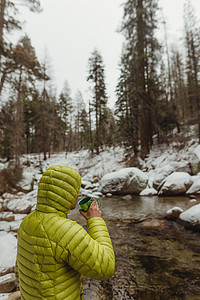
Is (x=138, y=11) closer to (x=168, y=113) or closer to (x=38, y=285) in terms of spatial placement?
(x=168, y=113)

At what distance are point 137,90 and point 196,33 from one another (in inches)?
379

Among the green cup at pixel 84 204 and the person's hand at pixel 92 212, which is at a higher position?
the green cup at pixel 84 204

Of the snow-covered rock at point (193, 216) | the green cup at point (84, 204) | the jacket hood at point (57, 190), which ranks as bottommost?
the snow-covered rock at point (193, 216)

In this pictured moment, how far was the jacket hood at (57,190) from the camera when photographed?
120 centimetres

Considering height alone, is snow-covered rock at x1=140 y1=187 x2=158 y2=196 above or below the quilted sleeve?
below

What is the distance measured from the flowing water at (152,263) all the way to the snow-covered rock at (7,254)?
1.37m

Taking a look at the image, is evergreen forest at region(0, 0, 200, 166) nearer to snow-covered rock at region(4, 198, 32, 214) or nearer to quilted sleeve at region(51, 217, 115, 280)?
snow-covered rock at region(4, 198, 32, 214)

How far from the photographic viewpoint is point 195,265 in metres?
3.35

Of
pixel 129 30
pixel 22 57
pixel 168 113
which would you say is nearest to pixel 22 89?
pixel 22 57

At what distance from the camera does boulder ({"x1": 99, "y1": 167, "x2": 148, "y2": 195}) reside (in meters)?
10.9

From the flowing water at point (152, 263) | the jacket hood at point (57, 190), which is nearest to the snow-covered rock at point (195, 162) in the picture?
the flowing water at point (152, 263)

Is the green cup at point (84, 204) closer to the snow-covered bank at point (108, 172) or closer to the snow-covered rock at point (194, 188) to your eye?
the snow-covered bank at point (108, 172)

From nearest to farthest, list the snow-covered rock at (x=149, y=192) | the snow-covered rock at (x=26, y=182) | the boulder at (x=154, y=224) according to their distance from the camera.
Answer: the boulder at (x=154, y=224), the snow-covered rock at (x=149, y=192), the snow-covered rock at (x=26, y=182)

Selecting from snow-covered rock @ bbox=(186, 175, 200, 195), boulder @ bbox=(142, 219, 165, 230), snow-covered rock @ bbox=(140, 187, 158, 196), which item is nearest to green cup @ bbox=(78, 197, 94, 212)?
boulder @ bbox=(142, 219, 165, 230)
